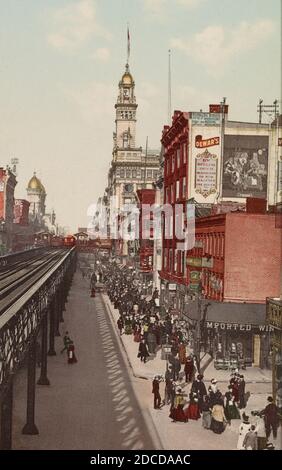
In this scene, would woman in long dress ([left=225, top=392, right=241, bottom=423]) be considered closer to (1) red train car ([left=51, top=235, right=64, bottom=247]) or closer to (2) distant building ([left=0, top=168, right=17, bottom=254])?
(2) distant building ([left=0, top=168, right=17, bottom=254])

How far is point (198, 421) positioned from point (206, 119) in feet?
111

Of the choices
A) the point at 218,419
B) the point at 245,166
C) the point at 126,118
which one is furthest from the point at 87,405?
the point at 126,118

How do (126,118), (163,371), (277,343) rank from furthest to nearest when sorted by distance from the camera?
(126,118)
(163,371)
(277,343)

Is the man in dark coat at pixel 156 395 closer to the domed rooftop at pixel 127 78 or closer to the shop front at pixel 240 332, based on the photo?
the shop front at pixel 240 332

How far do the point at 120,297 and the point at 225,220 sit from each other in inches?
820

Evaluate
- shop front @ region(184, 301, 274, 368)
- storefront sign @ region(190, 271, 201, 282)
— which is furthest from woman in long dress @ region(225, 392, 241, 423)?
storefront sign @ region(190, 271, 201, 282)

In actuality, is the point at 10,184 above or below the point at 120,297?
above

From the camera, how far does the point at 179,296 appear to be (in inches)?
2121

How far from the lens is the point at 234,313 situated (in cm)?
3600

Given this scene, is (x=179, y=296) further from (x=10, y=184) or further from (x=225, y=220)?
(x=10, y=184)

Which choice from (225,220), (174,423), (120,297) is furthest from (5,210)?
(174,423)

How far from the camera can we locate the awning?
3544 centimetres

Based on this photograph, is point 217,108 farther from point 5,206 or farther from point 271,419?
point 5,206

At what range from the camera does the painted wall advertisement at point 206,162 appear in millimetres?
52281
